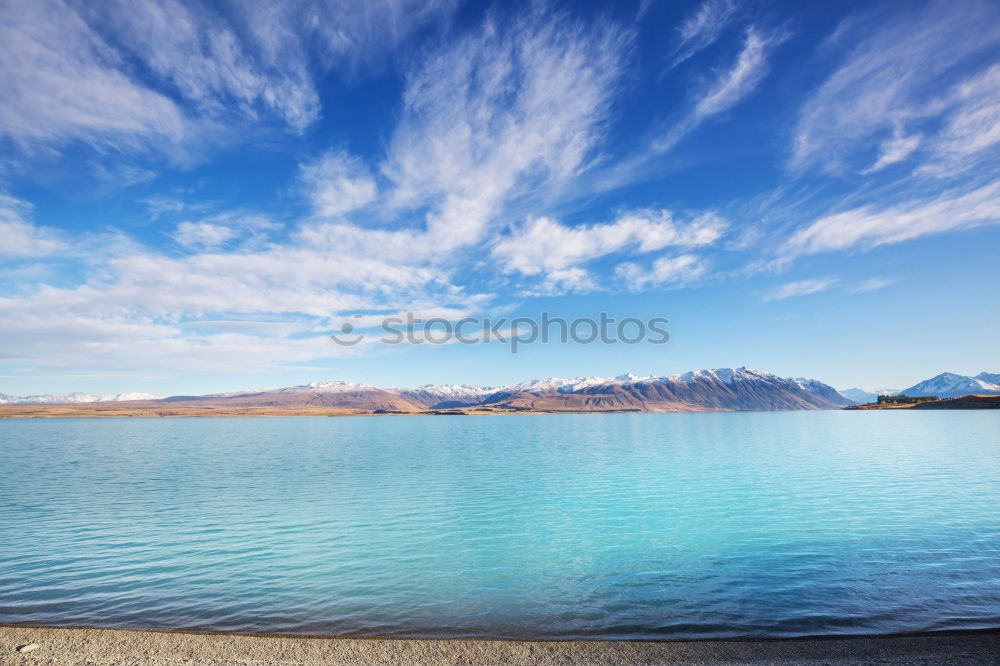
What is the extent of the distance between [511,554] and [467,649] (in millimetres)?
11231

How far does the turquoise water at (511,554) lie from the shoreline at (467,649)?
5.06ft

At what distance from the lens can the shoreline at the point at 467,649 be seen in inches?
483

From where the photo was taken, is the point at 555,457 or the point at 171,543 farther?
the point at 555,457

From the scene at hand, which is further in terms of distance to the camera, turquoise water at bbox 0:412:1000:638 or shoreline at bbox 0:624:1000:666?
turquoise water at bbox 0:412:1000:638

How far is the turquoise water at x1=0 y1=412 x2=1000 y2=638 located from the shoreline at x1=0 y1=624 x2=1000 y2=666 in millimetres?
1542

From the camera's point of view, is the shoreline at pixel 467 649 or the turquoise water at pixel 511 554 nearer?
the shoreline at pixel 467 649

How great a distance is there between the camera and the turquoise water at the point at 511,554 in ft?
53.7

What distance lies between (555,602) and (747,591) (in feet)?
23.8

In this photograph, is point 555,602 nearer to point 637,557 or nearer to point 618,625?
point 618,625

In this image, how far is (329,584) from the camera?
19.8 meters

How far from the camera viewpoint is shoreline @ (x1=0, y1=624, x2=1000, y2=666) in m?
12.3

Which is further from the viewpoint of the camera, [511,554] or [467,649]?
[511,554]

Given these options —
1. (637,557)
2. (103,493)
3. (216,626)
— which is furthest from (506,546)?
(103,493)

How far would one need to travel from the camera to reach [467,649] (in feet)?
43.8
